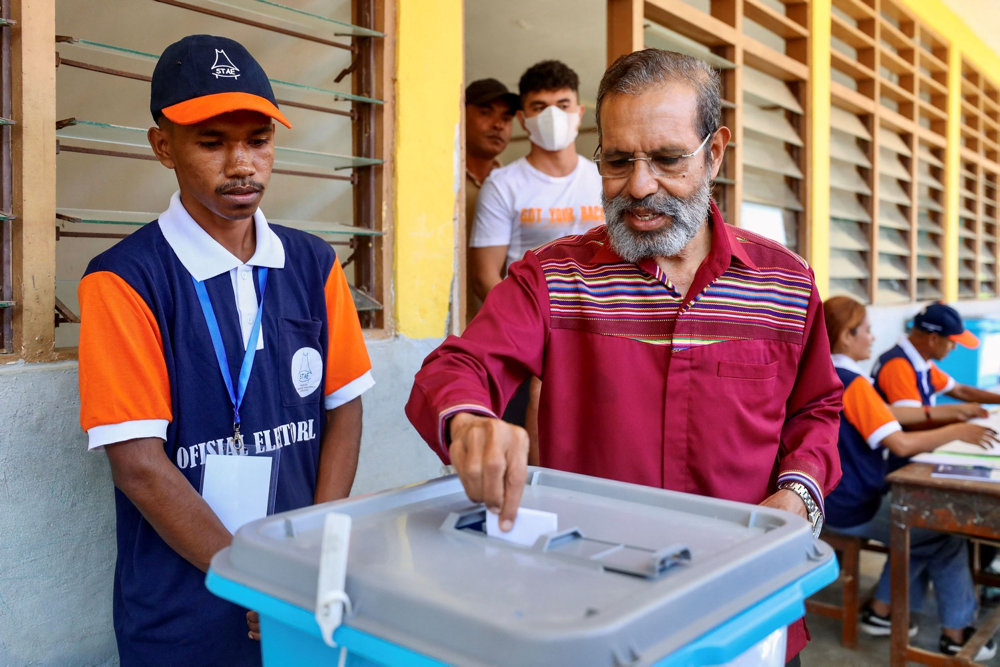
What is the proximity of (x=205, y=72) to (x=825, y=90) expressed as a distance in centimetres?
512

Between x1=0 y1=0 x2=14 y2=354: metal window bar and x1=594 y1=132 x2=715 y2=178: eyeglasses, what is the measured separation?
1287mm

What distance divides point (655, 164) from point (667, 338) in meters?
0.31

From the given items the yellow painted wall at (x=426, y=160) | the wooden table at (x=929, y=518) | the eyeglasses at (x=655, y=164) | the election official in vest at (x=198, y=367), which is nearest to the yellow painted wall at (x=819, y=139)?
the wooden table at (x=929, y=518)

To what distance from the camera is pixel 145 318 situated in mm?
1491

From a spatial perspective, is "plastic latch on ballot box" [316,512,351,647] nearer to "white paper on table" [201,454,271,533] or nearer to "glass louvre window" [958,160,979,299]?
"white paper on table" [201,454,271,533]

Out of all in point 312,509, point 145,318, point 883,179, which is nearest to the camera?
point 312,509

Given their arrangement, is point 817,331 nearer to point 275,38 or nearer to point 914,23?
point 275,38

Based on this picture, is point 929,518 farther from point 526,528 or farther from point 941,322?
point 526,528

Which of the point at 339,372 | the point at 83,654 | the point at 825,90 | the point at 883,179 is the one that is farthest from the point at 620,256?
the point at 883,179

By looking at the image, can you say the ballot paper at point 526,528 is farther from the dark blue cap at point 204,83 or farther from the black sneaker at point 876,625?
the black sneaker at point 876,625

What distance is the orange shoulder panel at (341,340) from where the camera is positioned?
6.04 ft

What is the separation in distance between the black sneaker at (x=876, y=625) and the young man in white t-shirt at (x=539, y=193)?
2183 millimetres

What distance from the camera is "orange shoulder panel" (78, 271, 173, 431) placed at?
1.43m

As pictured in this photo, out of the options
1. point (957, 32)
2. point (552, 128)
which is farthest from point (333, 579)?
point (957, 32)
